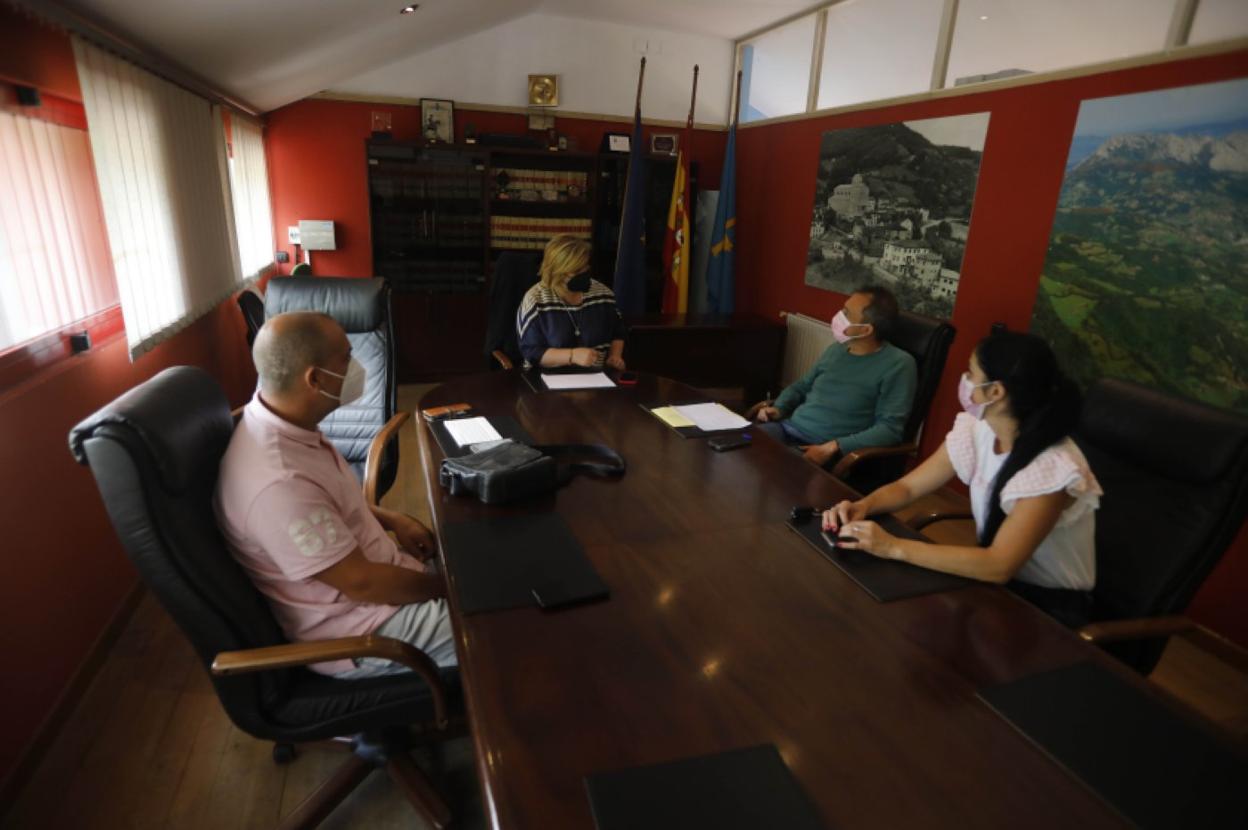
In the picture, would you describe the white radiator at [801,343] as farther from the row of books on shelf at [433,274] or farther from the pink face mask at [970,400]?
the pink face mask at [970,400]

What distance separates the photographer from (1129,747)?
3.12 feet

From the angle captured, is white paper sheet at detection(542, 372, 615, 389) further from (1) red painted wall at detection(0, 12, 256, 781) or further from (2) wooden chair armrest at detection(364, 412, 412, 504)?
(1) red painted wall at detection(0, 12, 256, 781)

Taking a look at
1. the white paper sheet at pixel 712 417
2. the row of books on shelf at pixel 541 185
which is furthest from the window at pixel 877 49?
the white paper sheet at pixel 712 417

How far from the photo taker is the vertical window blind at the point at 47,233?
1.83 meters

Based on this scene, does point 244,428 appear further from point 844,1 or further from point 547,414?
point 844,1

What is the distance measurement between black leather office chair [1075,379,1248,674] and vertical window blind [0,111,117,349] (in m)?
2.76

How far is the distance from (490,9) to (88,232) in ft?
9.69

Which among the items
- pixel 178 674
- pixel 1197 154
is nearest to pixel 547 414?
pixel 178 674

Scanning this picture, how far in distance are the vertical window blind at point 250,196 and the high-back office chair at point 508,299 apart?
1809 mm

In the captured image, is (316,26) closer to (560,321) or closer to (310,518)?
(560,321)

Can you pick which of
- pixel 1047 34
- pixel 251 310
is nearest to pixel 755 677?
pixel 251 310

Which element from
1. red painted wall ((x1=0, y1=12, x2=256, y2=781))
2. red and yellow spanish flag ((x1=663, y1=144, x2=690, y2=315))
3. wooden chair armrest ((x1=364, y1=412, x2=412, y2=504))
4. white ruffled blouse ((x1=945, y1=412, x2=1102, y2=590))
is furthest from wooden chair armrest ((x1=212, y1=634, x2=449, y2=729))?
red and yellow spanish flag ((x1=663, y1=144, x2=690, y2=315))

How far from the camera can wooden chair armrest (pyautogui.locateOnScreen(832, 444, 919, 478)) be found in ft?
7.77

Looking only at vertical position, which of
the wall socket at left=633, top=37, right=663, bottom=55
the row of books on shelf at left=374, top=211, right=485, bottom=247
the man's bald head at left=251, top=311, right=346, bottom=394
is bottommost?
the man's bald head at left=251, top=311, right=346, bottom=394
